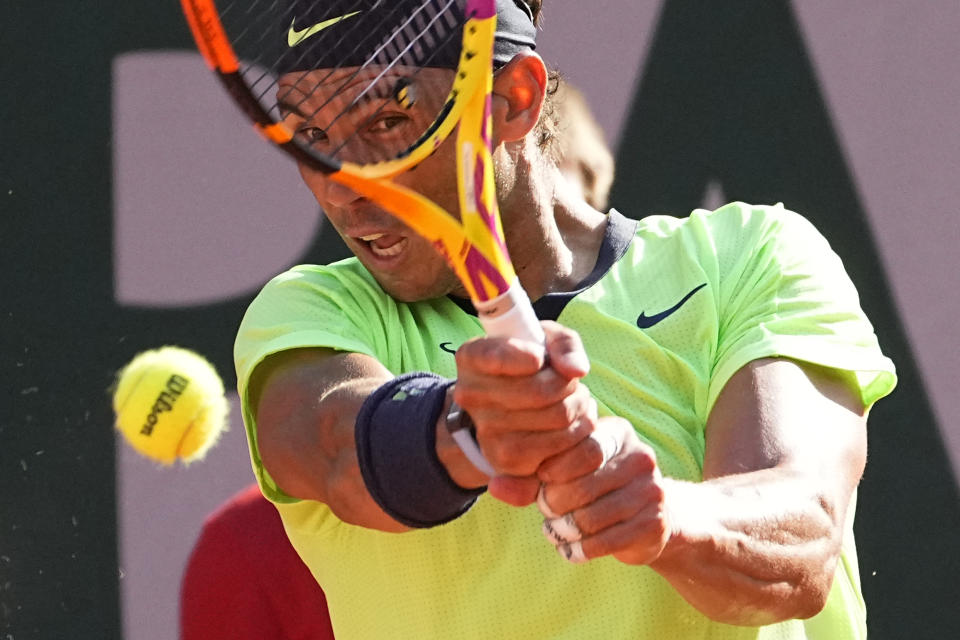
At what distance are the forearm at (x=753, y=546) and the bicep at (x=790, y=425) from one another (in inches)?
1.6

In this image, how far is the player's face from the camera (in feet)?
6.64

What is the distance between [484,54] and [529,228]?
74 cm

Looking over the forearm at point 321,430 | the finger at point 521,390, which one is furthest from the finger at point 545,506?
the forearm at point 321,430

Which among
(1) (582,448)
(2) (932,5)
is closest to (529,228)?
(1) (582,448)

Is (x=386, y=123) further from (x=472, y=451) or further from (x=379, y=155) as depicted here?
(x=472, y=451)

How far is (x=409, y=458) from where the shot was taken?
171 centimetres

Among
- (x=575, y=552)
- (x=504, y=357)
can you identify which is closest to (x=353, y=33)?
(x=504, y=357)

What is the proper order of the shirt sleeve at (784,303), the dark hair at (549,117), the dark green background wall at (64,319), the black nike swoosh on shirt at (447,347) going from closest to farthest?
1. the shirt sleeve at (784,303)
2. the black nike swoosh on shirt at (447,347)
3. the dark hair at (549,117)
4. the dark green background wall at (64,319)

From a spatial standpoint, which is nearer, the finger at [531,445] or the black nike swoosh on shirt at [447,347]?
the finger at [531,445]

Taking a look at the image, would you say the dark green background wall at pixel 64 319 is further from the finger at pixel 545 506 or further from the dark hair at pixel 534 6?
the finger at pixel 545 506

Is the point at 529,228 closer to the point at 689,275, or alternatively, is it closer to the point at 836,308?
the point at 689,275

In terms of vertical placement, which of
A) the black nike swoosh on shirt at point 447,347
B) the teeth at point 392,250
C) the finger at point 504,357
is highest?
the finger at point 504,357

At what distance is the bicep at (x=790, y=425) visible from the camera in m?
1.97

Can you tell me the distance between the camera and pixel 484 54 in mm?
1706
